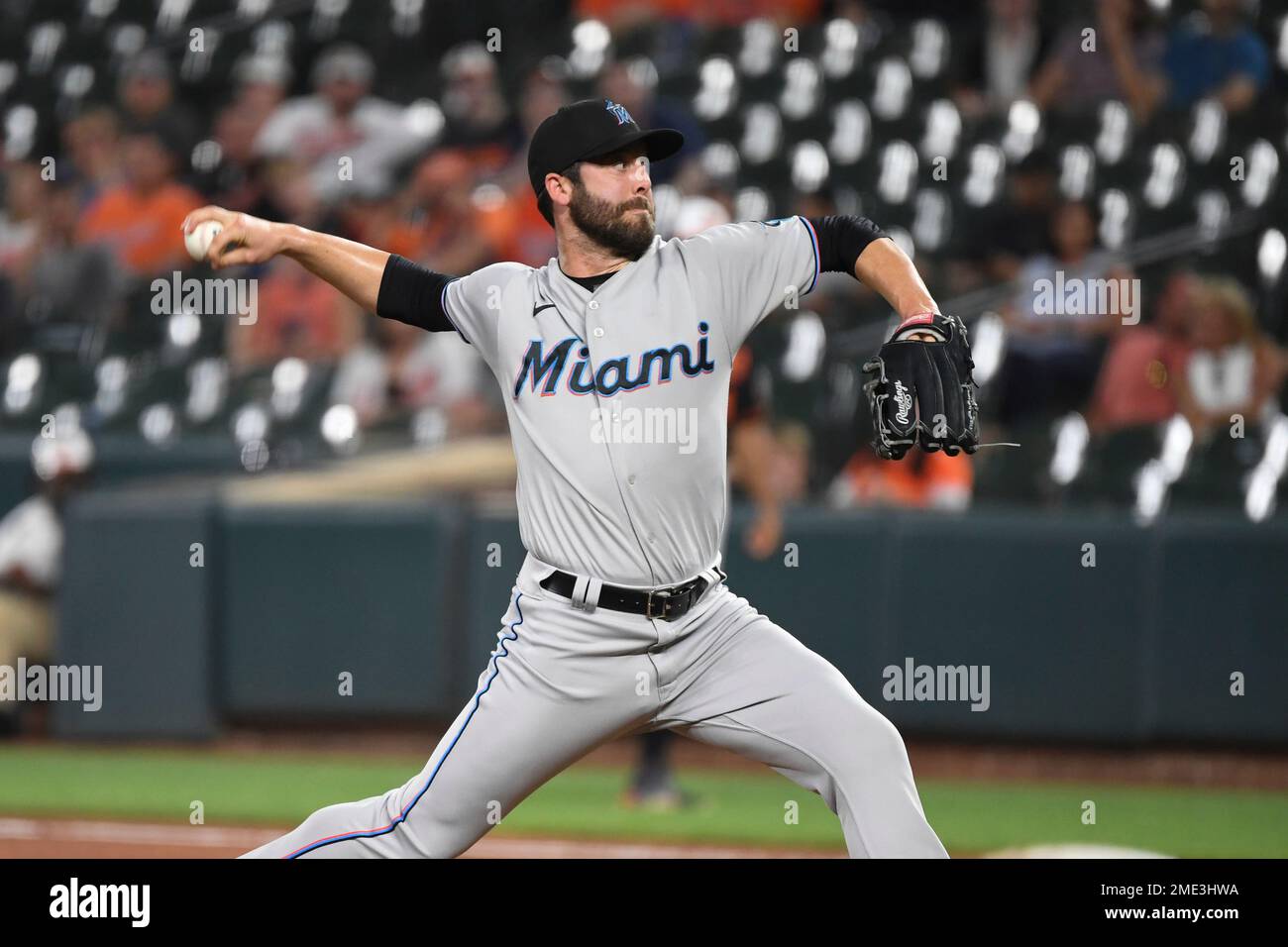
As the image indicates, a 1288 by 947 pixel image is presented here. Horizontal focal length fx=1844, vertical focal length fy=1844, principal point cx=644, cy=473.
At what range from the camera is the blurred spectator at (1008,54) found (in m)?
10.3

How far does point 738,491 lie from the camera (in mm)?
8117

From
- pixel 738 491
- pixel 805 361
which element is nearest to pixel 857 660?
pixel 738 491

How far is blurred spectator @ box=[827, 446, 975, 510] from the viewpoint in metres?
7.92

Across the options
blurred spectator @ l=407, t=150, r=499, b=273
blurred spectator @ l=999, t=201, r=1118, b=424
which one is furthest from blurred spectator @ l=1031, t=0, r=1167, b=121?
blurred spectator @ l=407, t=150, r=499, b=273

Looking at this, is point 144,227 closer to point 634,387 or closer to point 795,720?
point 634,387

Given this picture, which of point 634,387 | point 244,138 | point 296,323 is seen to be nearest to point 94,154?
point 244,138

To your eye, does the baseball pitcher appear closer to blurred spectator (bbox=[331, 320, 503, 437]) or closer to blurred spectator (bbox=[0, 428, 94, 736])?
blurred spectator (bbox=[331, 320, 503, 437])

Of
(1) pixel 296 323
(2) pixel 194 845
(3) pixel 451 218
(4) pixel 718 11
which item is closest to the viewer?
(2) pixel 194 845

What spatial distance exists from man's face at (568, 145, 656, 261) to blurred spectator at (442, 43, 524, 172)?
625 cm

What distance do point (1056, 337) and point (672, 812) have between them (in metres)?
3.04

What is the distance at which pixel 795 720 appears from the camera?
367 centimetres

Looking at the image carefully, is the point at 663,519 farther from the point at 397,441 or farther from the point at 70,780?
the point at 397,441

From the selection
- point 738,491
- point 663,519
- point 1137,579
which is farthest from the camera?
point 738,491

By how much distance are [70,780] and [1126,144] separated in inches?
236
